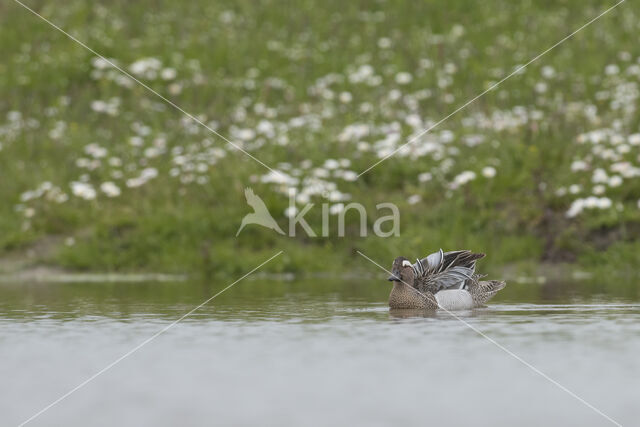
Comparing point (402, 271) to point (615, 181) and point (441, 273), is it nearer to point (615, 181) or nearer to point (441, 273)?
point (441, 273)

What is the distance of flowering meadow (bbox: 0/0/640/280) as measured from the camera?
15031mm

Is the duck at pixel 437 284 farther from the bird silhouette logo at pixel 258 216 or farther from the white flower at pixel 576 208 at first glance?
the bird silhouette logo at pixel 258 216

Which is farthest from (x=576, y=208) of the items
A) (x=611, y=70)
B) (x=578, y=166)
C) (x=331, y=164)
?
(x=611, y=70)

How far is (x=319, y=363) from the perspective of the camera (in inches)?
271

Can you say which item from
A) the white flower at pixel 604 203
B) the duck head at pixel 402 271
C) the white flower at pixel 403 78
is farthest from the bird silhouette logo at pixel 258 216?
the duck head at pixel 402 271

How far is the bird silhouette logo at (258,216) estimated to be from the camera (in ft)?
50.7

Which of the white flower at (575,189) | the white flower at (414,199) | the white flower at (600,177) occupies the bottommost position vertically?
the white flower at (414,199)

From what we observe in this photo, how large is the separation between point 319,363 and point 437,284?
11.1 feet

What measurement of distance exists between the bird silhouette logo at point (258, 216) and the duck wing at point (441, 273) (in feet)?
17.8

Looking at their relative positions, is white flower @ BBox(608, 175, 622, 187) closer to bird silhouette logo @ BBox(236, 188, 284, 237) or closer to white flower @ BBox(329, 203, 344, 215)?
white flower @ BBox(329, 203, 344, 215)

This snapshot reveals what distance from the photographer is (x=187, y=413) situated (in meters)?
5.56

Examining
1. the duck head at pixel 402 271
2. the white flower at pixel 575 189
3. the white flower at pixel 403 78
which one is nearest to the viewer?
the duck head at pixel 402 271

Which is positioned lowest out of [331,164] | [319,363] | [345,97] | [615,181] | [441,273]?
[319,363]

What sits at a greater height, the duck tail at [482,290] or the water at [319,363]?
the duck tail at [482,290]
